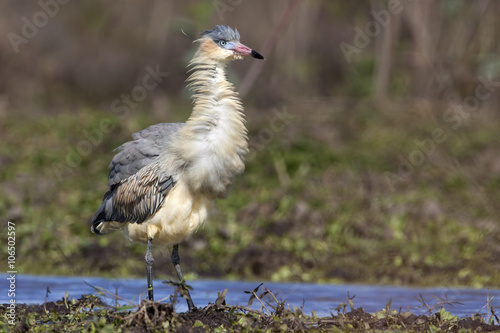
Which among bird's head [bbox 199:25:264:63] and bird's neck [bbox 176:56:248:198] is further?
bird's head [bbox 199:25:264:63]

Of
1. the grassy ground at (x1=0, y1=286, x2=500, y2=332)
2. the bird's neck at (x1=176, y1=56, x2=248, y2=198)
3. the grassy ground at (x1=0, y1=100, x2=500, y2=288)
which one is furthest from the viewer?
the grassy ground at (x1=0, y1=100, x2=500, y2=288)

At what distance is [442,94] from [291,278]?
703 cm

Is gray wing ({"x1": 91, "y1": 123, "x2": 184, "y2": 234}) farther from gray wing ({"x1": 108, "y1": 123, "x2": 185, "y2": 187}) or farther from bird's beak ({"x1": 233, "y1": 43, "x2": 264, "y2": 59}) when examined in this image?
bird's beak ({"x1": 233, "y1": 43, "x2": 264, "y2": 59})

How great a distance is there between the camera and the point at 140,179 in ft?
21.0

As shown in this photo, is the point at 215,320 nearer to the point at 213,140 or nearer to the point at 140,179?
the point at 213,140

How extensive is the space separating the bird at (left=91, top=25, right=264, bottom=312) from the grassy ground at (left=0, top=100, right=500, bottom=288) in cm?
224

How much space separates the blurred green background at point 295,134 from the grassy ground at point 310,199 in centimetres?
3

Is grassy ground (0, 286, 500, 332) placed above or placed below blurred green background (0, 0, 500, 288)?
below

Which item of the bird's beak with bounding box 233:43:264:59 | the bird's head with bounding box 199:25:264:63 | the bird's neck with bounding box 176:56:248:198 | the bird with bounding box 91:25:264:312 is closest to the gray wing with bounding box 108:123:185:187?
the bird with bounding box 91:25:264:312

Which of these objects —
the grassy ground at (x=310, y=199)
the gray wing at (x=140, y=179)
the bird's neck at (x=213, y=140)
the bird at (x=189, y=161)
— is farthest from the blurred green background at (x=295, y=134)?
the bird's neck at (x=213, y=140)

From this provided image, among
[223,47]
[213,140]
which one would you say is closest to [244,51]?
[223,47]

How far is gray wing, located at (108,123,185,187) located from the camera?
250 inches

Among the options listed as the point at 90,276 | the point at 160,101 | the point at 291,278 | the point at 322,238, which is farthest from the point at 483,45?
the point at 90,276

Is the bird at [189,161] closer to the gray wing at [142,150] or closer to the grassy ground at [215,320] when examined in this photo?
the gray wing at [142,150]
